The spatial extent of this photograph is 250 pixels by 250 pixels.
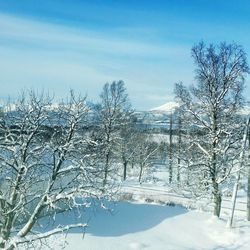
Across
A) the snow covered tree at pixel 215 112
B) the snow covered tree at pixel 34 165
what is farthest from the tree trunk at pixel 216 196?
the snow covered tree at pixel 34 165

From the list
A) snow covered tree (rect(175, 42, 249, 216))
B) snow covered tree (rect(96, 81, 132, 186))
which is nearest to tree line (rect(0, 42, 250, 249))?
snow covered tree (rect(175, 42, 249, 216))

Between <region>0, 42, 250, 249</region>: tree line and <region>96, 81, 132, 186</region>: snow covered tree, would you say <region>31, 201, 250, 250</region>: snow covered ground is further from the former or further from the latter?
<region>96, 81, 132, 186</region>: snow covered tree

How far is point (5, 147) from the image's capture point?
1309 cm

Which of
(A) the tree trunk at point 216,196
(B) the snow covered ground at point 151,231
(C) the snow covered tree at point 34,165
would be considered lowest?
(B) the snow covered ground at point 151,231

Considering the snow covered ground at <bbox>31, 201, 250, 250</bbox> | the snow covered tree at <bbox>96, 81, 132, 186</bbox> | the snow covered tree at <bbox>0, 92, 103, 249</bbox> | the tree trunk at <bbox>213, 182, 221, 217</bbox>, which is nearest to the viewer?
the snow covered tree at <bbox>0, 92, 103, 249</bbox>

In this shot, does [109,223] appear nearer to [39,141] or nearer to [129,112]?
[39,141]

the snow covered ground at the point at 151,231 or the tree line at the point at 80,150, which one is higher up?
the tree line at the point at 80,150

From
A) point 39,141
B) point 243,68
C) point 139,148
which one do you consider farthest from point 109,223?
point 139,148

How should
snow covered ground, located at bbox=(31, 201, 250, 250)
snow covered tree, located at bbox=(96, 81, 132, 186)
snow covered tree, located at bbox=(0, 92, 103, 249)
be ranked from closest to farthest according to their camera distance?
snow covered tree, located at bbox=(0, 92, 103, 249)
snow covered ground, located at bbox=(31, 201, 250, 250)
snow covered tree, located at bbox=(96, 81, 132, 186)

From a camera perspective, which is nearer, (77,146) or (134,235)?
(77,146)

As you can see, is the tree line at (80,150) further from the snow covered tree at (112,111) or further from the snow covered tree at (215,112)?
the snow covered tree at (112,111)

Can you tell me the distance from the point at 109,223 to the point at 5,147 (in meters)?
7.88

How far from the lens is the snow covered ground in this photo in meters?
16.7

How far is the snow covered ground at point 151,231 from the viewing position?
1667cm
